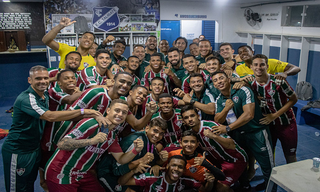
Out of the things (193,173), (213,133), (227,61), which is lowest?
(193,173)

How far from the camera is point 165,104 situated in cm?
427

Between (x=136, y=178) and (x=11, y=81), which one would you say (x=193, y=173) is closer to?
(x=136, y=178)

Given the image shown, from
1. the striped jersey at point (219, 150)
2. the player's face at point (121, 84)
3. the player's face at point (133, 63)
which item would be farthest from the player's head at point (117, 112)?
the player's face at point (133, 63)

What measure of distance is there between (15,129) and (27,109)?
0.40 metres

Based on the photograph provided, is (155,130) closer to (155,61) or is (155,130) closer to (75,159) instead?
(75,159)

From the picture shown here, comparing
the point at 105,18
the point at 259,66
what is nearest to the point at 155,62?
the point at 259,66

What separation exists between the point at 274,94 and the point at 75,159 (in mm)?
3270

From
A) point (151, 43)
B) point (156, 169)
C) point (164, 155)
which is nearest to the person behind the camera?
point (156, 169)

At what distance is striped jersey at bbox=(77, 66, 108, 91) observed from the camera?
4.93 metres

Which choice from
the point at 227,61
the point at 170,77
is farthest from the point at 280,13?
the point at 170,77

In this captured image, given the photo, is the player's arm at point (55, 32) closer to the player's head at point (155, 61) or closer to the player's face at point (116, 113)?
the player's head at point (155, 61)

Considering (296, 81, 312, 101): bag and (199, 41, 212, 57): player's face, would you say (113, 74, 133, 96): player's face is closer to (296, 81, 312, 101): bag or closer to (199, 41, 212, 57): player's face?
(199, 41, 212, 57): player's face

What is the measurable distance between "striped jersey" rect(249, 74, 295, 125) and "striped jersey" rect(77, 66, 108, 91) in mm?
2877

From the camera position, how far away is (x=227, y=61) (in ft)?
20.3
